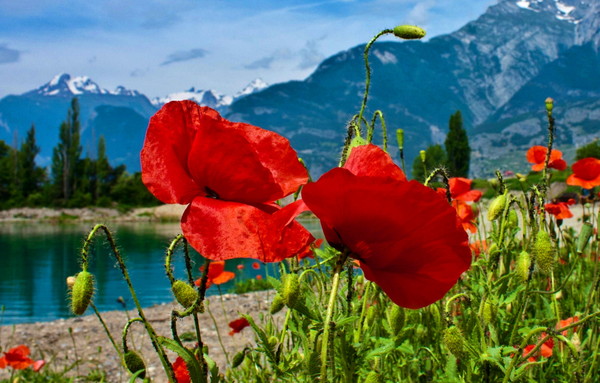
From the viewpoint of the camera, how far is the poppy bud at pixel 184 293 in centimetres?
72

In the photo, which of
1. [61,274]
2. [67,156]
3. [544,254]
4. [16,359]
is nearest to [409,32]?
[544,254]

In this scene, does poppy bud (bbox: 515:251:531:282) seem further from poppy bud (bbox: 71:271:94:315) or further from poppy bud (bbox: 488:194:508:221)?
poppy bud (bbox: 71:271:94:315)

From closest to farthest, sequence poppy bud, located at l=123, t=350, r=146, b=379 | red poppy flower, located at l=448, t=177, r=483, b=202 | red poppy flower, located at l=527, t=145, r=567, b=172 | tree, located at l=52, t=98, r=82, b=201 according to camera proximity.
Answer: poppy bud, located at l=123, t=350, r=146, b=379 < red poppy flower, located at l=448, t=177, r=483, b=202 < red poppy flower, located at l=527, t=145, r=567, b=172 < tree, located at l=52, t=98, r=82, b=201

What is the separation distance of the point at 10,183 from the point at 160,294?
42.0 metres

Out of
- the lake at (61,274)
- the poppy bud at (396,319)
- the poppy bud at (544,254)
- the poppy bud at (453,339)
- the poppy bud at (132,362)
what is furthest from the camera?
the lake at (61,274)

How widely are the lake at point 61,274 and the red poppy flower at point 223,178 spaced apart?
12.8 feet

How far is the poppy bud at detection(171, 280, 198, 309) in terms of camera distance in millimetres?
721

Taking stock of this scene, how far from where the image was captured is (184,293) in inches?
28.6

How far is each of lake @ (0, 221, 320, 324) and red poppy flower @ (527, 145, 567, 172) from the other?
111 inches

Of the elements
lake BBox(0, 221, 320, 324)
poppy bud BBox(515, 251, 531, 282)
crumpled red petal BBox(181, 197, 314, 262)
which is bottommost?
lake BBox(0, 221, 320, 324)

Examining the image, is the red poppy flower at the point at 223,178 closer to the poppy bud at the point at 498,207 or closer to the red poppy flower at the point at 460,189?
the poppy bud at the point at 498,207

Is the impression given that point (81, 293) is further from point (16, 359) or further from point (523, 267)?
point (16, 359)

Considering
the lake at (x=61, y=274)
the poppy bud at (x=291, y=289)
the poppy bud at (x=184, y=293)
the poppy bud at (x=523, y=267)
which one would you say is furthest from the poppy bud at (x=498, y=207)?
the lake at (x=61, y=274)

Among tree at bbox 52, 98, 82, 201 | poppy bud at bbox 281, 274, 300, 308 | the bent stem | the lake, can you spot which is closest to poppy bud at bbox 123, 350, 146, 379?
poppy bud at bbox 281, 274, 300, 308
